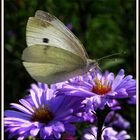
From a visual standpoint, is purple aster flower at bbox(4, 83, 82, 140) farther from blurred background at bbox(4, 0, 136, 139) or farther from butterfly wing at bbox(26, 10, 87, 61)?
blurred background at bbox(4, 0, 136, 139)

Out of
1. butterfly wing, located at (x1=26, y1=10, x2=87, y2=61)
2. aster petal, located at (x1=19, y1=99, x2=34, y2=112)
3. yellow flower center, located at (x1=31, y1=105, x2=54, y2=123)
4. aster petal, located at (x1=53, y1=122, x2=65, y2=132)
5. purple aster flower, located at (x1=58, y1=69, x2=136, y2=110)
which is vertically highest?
butterfly wing, located at (x1=26, y1=10, x2=87, y2=61)

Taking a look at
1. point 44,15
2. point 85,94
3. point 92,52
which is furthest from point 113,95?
point 92,52

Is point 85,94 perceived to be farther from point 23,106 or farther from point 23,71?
point 23,71

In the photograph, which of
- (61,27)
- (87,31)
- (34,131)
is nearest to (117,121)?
(87,31)

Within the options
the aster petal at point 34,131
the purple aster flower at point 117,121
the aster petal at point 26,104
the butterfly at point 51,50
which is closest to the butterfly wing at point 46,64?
the butterfly at point 51,50

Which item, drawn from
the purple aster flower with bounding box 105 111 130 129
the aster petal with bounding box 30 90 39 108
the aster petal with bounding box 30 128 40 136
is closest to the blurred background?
the purple aster flower with bounding box 105 111 130 129

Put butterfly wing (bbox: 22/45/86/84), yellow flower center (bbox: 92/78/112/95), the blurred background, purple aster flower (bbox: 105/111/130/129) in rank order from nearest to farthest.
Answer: yellow flower center (bbox: 92/78/112/95), butterfly wing (bbox: 22/45/86/84), purple aster flower (bbox: 105/111/130/129), the blurred background

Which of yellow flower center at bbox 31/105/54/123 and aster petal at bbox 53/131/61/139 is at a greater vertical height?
yellow flower center at bbox 31/105/54/123
